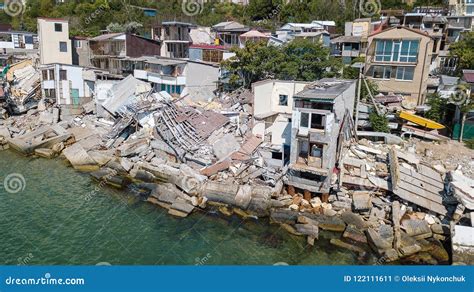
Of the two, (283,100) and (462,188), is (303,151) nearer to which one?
(283,100)

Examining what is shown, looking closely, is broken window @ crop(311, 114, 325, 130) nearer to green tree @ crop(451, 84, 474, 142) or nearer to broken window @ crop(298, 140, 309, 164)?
broken window @ crop(298, 140, 309, 164)

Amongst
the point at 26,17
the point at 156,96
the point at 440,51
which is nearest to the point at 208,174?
the point at 156,96

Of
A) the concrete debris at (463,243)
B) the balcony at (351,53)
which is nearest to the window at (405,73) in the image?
the balcony at (351,53)

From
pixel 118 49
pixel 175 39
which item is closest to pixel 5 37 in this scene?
pixel 118 49

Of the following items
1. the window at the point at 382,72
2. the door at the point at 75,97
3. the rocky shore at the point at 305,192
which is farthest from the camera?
the door at the point at 75,97

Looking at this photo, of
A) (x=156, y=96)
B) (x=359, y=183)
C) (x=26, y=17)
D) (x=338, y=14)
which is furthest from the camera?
(x=26, y=17)

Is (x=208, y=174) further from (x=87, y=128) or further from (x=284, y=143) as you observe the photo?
(x=87, y=128)
